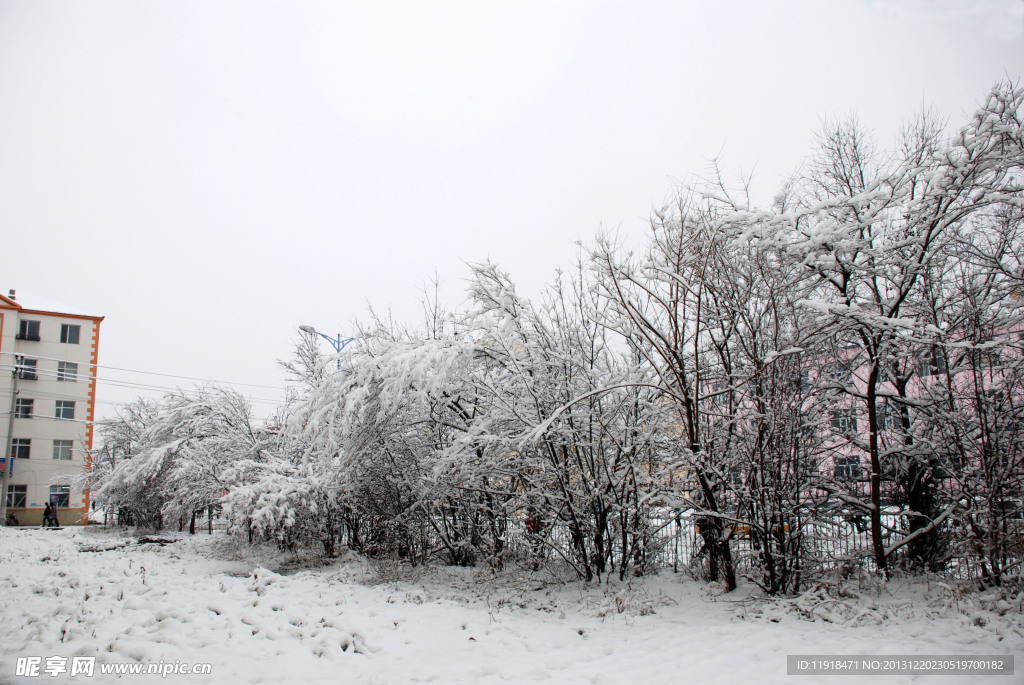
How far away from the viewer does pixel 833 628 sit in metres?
6.02

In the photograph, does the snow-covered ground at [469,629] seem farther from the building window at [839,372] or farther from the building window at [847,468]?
the building window at [839,372]

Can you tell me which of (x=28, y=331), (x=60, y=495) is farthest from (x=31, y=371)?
(x=60, y=495)

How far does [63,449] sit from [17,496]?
2852mm

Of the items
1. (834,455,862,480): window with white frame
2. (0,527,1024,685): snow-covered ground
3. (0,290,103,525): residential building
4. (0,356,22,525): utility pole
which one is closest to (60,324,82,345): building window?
(0,290,103,525): residential building

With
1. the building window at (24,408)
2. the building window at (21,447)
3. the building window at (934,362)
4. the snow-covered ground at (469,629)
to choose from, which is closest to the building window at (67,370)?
the building window at (24,408)

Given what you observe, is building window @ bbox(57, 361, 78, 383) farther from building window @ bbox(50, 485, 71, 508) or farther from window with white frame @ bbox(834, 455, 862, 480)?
window with white frame @ bbox(834, 455, 862, 480)

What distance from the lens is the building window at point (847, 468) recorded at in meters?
8.38

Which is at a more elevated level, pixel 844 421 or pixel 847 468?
pixel 844 421

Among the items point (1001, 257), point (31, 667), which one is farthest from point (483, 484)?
point (1001, 257)

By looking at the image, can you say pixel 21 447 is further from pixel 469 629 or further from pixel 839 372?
pixel 839 372

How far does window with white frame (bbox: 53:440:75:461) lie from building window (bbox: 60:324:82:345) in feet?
17.6

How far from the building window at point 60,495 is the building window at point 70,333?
7.72 meters

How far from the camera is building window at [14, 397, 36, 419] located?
30114mm

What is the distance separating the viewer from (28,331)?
3098cm
